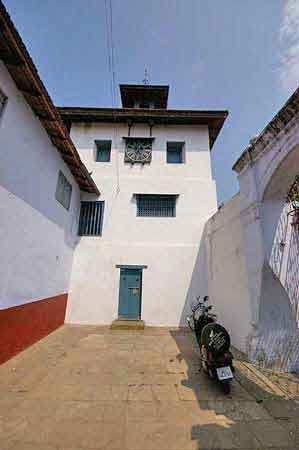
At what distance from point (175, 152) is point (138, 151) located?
68.5 inches

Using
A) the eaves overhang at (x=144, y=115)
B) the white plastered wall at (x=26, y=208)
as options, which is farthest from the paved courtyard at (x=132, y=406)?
the eaves overhang at (x=144, y=115)

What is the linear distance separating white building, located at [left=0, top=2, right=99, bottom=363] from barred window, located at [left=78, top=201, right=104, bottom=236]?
1330mm

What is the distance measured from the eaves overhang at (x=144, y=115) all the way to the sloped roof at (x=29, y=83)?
4.07m

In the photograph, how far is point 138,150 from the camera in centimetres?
876

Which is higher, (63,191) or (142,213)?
(63,191)

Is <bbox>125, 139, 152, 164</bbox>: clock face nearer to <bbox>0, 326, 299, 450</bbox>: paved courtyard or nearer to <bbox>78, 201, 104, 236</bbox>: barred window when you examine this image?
<bbox>78, 201, 104, 236</bbox>: barred window

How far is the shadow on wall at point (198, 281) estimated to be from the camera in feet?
22.9

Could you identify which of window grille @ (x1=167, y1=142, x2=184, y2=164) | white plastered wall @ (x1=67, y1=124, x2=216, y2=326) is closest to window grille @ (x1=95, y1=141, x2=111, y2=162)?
white plastered wall @ (x1=67, y1=124, x2=216, y2=326)

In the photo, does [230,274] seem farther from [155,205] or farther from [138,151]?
[138,151]

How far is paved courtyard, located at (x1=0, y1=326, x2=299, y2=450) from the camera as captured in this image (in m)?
2.11

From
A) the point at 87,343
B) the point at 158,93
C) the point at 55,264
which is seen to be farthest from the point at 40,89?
the point at 158,93

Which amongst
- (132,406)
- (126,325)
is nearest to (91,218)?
(126,325)

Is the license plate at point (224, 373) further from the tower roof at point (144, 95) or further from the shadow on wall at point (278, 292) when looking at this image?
the tower roof at point (144, 95)

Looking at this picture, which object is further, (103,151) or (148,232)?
(103,151)
